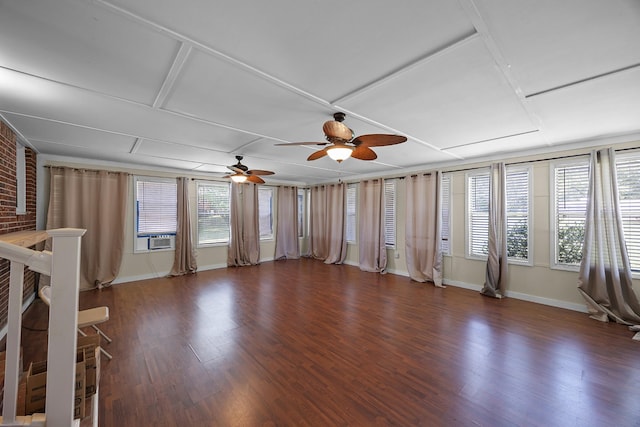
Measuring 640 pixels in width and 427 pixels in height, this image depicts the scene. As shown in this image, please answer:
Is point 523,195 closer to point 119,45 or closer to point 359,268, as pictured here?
point 359,268

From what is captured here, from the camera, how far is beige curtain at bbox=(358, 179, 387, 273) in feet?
18.6

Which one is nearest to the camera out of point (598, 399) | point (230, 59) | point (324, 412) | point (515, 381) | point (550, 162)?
point (230, 59)

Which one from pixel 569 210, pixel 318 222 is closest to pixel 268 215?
pixel 318 222

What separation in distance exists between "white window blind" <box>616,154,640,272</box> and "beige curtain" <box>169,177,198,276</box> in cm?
702

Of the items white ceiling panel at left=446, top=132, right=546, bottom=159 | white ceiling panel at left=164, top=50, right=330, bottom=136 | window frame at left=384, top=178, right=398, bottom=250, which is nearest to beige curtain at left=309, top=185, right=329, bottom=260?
window frame at left=384, top=178, right=398, bottom=250

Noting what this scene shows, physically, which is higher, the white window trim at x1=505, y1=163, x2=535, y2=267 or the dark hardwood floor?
the white window trim at x1=505, y1=163, x2=535, y2=267

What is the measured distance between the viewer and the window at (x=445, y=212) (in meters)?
4.75

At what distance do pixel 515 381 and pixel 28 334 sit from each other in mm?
4828

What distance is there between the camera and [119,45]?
1.46 meters

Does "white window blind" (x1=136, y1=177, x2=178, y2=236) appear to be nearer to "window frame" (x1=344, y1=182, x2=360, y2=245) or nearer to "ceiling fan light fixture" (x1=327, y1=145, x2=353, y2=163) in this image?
"window frame" (x1=344, y1=182, x2=360, y2=245)

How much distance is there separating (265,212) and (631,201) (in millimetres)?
6676

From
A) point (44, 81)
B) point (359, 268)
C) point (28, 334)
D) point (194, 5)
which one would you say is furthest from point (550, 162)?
point (28, 334)

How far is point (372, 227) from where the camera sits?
231 inches

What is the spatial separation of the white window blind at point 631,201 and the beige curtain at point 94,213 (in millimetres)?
7626
